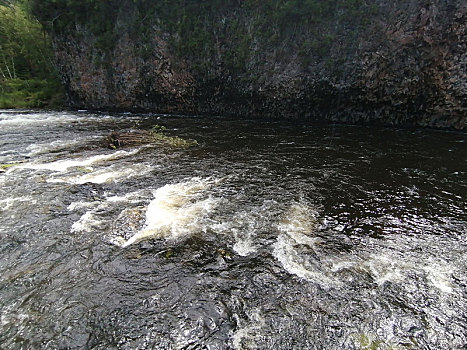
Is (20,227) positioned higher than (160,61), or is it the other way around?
(160,61)

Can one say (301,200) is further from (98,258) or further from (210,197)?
(98,258)

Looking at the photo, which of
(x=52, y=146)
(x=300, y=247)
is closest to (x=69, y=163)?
(x=52, y=146)

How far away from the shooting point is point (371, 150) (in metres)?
15.4

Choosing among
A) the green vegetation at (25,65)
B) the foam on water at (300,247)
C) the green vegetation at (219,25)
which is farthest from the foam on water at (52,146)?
the green vegetation at (25,65)

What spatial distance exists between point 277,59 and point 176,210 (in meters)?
17.6

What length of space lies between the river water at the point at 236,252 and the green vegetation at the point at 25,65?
2590cm

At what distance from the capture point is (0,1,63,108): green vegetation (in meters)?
35.4

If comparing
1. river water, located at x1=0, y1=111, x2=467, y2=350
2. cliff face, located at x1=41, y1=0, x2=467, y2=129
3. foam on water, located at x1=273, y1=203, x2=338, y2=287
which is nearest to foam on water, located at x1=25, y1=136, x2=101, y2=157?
river water, located at x1=0, y1=111, x2=467, y2=350

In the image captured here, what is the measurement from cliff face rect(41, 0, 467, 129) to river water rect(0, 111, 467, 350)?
6.10 m

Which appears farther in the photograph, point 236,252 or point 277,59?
point 277,59

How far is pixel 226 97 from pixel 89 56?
15426 mm

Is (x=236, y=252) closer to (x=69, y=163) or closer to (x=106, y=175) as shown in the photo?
(x=106, y=175)

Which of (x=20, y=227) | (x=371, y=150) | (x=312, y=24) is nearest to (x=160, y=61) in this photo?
(x=312, y=24)

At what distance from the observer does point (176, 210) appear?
31.6ft
